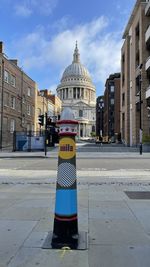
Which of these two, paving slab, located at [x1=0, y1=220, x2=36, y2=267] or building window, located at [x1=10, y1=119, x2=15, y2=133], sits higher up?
building window, located at [x1=10, y1=119, x2=15, y2=133]

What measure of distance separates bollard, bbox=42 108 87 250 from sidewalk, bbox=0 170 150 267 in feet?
0.53

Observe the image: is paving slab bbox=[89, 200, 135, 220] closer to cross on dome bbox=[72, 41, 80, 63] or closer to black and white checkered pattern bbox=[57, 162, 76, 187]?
black and white checkered pattern bbox=[57, 162, 76, 187]

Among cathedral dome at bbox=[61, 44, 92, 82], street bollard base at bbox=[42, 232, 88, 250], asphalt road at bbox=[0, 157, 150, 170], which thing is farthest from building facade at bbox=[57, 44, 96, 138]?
street bollard base at bbox=[42, 232, 88, 250]

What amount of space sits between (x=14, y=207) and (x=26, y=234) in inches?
80.3

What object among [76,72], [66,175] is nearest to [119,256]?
[66,175]

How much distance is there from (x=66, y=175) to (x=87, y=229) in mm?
1249

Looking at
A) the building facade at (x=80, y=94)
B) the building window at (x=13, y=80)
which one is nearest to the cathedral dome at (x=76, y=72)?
the building facade at (x=80, y=94)

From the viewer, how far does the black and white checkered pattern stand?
4625mm

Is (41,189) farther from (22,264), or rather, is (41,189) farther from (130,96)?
(130,96)

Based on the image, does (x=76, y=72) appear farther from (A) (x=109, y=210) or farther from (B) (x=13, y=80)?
(A) (x=109, y=210)

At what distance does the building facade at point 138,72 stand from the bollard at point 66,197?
32.7 metres

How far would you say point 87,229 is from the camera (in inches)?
214

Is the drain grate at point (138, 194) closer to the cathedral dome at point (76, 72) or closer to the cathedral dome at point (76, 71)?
the cathedral dome at point (76, 72)

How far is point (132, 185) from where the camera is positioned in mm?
10938
